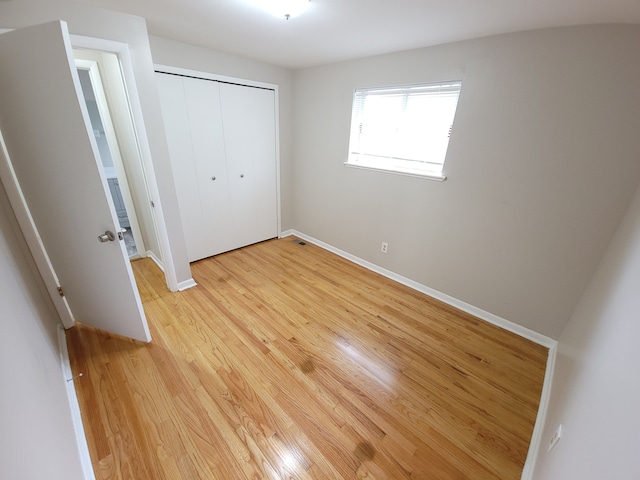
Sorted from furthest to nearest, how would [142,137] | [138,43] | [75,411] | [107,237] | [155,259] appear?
1. [155,259]
2. [142,137]
3. [138,43]
4. [107,237]
5. [75,411]

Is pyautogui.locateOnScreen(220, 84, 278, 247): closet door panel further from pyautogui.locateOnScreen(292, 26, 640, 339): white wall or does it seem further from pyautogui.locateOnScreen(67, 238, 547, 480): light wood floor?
pyautogui.locateOnScreen(67, 238, 547, 480): light wood floor

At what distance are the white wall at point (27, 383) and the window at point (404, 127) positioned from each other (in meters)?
2.65

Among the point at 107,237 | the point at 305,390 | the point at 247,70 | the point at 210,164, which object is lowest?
the point at 305,390

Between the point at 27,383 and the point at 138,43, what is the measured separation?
2115 mm

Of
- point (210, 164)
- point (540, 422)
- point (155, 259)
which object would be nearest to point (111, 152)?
point (210, 164)

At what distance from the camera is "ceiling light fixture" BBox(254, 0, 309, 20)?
137 cm

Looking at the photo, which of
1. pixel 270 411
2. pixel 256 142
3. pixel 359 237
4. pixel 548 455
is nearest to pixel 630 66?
pixel 548 455

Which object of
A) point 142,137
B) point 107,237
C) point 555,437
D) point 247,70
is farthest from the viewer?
point 247,70

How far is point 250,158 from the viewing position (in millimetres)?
3064

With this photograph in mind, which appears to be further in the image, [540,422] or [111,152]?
Answer: [111,152]

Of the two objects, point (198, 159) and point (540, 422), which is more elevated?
point (198, 159)

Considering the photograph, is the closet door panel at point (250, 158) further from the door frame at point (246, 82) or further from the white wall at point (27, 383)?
the white wall at point (27, 383)

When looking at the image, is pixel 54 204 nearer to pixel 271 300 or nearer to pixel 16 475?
pixel 16 475

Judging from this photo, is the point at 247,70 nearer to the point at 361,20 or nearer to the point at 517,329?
the point at 361,20
